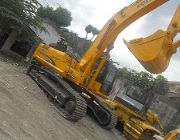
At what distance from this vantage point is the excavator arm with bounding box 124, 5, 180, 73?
31.4 ft

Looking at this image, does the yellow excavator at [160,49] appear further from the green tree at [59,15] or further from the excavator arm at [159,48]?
the green tree at [59,15]

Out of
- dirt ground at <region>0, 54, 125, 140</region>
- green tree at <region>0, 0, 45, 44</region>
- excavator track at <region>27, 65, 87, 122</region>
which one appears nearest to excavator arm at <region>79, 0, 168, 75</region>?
excavator track at <region>27, 65, 87, 122</region>

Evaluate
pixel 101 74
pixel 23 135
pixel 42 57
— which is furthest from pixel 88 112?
pixel 23 135

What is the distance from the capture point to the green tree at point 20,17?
18.4 metres

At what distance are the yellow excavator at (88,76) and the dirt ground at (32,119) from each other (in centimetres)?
34

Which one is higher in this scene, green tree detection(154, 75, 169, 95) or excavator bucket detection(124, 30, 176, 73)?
green tree detection(154, 75, 169, 95)

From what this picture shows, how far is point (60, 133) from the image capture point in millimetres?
8867

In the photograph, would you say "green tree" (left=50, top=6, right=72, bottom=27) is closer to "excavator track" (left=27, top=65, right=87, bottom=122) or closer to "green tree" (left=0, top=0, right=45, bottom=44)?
"green tree" (left=0, top=0, right=45, bottom=44)

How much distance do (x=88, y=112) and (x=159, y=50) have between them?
4871 mm

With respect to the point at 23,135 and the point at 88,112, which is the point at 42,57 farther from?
the point at 23,135

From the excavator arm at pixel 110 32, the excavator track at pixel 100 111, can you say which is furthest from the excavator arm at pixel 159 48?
the excavator track at pixel 100 111

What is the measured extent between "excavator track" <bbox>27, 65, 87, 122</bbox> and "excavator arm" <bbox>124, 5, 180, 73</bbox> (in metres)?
2.27

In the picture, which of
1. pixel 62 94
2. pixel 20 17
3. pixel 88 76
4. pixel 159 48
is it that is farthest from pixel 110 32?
pixel 20 17

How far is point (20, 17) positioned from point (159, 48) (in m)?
11.2
